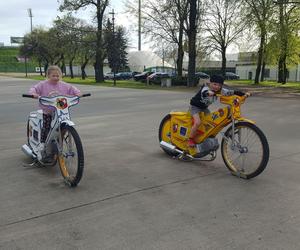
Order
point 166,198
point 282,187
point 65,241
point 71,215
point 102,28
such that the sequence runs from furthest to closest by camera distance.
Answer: point 102,28 < point 282,187 < point 166,198 < point 71,215 < point 65,241

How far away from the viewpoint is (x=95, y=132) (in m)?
9.47

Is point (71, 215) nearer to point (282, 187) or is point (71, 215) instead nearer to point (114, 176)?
point (114, 176)

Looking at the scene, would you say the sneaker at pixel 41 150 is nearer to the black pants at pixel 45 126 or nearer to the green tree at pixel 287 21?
the black pants at pixel 45 126

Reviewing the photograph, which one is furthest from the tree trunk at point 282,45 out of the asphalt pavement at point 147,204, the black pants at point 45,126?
the black pants at point 45,126

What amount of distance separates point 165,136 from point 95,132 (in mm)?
2818

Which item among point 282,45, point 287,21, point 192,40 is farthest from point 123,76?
point 287,21

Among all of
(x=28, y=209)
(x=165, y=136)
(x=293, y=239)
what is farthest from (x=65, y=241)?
(x=165, y=136)

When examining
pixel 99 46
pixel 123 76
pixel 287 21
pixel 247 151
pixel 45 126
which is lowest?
pixel 123 76

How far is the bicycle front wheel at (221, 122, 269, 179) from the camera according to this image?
5.34 meters

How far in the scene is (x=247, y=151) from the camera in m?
5.52

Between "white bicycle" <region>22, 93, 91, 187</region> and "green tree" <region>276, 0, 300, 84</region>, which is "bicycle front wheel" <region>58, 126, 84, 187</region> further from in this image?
"green tree" <region>276, 0, 300, 84</region>

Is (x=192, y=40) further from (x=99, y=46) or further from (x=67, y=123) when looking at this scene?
(x=67, y=123)

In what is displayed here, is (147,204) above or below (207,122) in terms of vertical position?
below

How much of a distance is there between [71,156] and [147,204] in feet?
4.36
